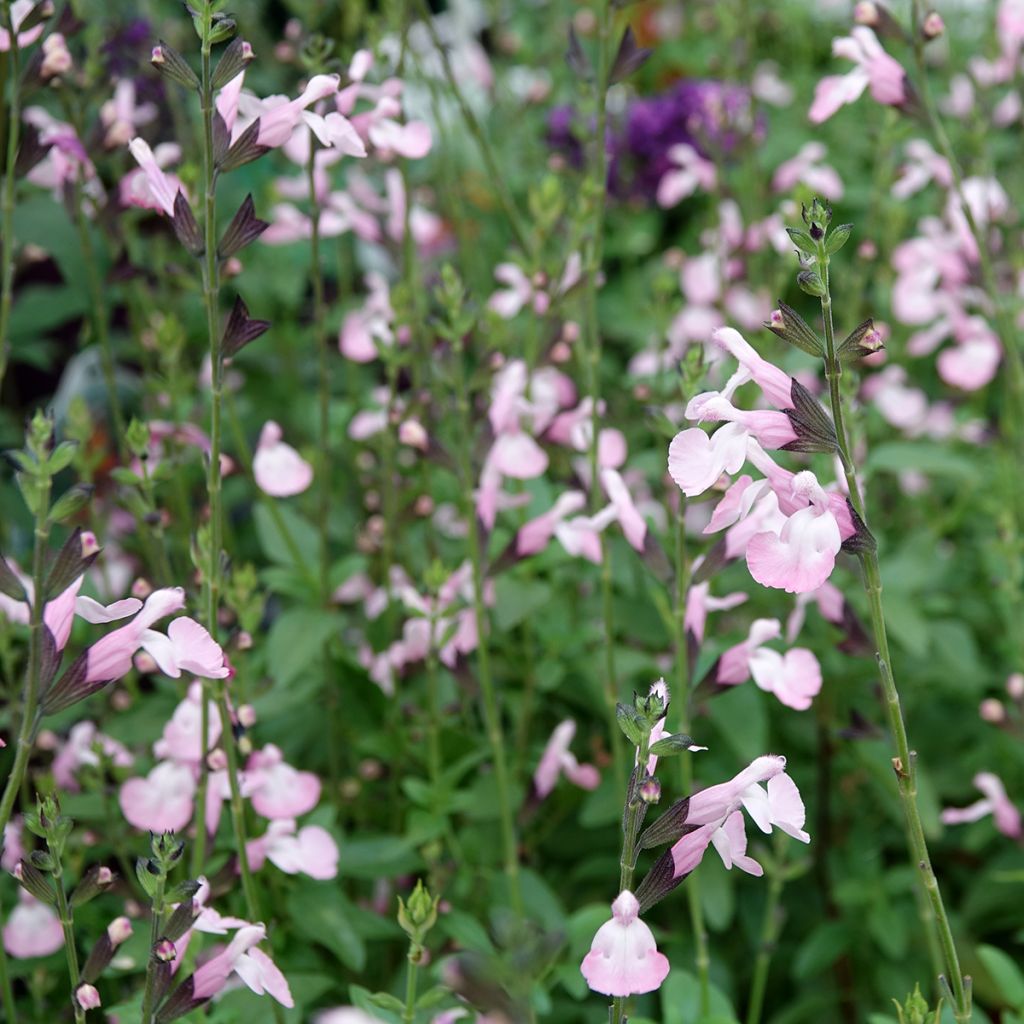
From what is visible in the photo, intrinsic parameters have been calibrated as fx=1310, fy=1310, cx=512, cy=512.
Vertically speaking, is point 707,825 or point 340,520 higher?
point 707,825

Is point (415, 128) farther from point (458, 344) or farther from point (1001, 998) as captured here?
point (1001, 998)

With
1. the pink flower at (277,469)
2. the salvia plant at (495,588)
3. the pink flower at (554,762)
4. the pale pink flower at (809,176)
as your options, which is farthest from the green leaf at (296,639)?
the pale pink flower at (809,176)

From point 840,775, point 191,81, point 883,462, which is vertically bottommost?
point 840,775

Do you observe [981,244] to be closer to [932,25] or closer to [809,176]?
[932,25]

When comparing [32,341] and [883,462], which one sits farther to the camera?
[32,341]

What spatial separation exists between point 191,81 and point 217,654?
0.50m

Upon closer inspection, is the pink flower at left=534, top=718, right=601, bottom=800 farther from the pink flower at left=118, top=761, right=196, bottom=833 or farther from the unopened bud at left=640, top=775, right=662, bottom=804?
the unopened bud at left=640, top=775, right=662, bottom=804

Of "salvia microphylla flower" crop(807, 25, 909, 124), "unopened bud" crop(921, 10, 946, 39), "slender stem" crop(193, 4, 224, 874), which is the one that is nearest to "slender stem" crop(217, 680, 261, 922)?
"slender stem" crop(193, 4, 224, 874)

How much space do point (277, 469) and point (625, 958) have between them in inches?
35.1

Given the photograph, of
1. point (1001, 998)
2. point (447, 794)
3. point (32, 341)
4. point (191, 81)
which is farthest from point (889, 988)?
point (32, 341)

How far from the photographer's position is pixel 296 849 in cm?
141

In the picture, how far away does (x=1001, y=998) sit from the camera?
73.5 inches

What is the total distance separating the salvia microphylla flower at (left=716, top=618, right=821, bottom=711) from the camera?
1.34 meters

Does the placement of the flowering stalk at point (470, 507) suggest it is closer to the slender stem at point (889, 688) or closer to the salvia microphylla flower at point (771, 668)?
the salvia microphylla flower at point (771, 668)
